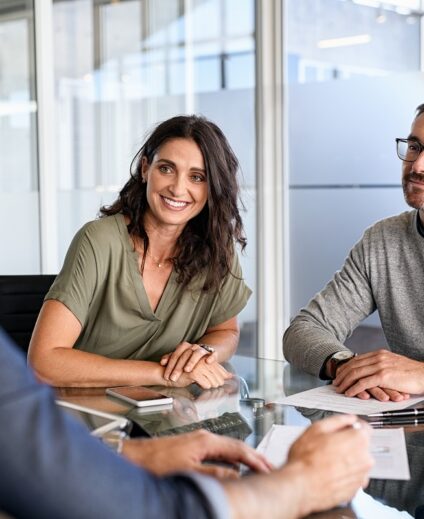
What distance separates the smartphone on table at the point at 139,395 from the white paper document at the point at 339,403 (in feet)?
0.98

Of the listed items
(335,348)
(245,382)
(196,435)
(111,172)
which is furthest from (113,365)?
(111,172)

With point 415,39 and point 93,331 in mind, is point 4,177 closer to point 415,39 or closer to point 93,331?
point 93,331

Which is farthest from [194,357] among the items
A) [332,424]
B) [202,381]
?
[332,424]

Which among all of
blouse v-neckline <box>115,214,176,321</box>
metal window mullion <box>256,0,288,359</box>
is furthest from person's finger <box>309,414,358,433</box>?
metal window mullion <box>256,0,288,359</box>

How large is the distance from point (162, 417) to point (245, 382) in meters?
0.45

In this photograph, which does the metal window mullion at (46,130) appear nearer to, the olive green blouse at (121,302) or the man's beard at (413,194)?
the olive green blouse at (121,302)

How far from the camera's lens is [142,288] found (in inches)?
102

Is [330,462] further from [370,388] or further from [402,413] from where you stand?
[370,388]

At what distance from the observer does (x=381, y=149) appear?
456 cm

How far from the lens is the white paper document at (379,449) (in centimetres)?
148

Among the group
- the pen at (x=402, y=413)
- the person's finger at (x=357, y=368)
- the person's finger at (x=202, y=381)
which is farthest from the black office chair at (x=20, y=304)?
the pen at (x=402, y=413)

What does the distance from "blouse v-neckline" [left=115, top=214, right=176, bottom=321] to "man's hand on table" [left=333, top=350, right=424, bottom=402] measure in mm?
697

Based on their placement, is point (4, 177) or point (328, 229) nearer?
point (4, 177)

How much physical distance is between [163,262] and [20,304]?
0.61m
